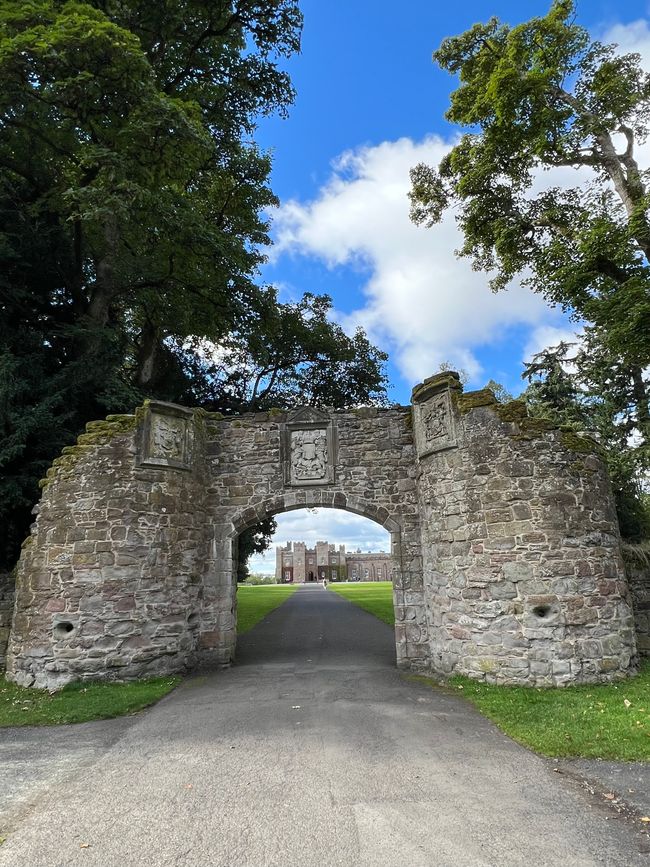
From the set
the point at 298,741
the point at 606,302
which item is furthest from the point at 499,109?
the point at 298,741

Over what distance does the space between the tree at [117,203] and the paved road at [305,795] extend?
702 centimetres

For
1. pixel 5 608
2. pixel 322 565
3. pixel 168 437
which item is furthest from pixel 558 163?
pixel 322 565

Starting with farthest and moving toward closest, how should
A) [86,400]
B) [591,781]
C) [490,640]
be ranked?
[86,400] < [490,640] < [591,781]

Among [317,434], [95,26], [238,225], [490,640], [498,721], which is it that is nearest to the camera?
[498,721]

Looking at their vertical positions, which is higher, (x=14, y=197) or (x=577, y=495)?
(x=14, y=197)

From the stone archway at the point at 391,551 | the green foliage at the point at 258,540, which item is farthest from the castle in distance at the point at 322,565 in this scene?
Answer: the stone archway at the point at 391,551

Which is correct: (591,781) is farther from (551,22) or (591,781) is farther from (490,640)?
(551,22)

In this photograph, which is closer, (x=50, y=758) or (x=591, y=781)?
(x=591, y=781)

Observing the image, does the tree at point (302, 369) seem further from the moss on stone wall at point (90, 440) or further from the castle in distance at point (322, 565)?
the castle in distance at point (322, 565)

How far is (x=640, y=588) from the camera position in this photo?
932 cm

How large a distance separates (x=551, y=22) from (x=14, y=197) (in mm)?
14895

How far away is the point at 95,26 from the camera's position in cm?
976

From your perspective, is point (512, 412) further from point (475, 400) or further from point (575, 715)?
point (575, 715)

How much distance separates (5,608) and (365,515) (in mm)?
7380
